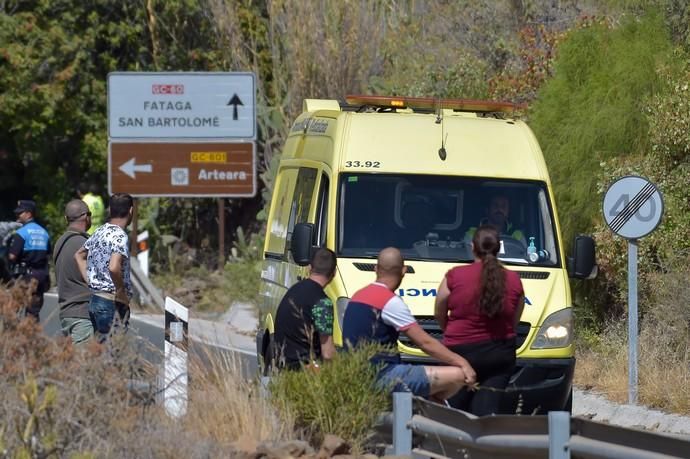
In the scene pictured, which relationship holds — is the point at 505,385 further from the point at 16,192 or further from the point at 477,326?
the point at 16,192

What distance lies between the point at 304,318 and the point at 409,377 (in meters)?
0.88

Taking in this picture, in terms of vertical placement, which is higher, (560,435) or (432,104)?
(432,104)

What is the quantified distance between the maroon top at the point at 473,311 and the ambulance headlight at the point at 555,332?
1243 mm

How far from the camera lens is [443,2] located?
1043 inches

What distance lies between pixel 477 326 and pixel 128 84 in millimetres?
13979

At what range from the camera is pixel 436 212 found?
1097 centimetres

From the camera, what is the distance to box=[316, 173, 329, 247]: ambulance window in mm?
11000

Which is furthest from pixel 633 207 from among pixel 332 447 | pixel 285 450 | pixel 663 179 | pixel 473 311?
pixel 285 450

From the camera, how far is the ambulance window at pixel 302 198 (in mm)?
11586

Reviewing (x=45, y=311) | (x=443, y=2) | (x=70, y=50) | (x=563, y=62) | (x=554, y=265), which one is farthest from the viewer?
(x=70, y=50)

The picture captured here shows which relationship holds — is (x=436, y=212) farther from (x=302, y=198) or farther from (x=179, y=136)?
(x=179, y=136)

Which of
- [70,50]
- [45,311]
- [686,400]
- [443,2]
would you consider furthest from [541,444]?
[70,50]

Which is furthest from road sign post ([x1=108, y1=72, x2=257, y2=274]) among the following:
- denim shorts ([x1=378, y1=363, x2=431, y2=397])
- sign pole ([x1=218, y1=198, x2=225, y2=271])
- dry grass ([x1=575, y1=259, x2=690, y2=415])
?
denim shorts ([x1=378, y1=363, x2=431, y2=397])

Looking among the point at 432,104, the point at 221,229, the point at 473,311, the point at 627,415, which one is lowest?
the point at 221,229
